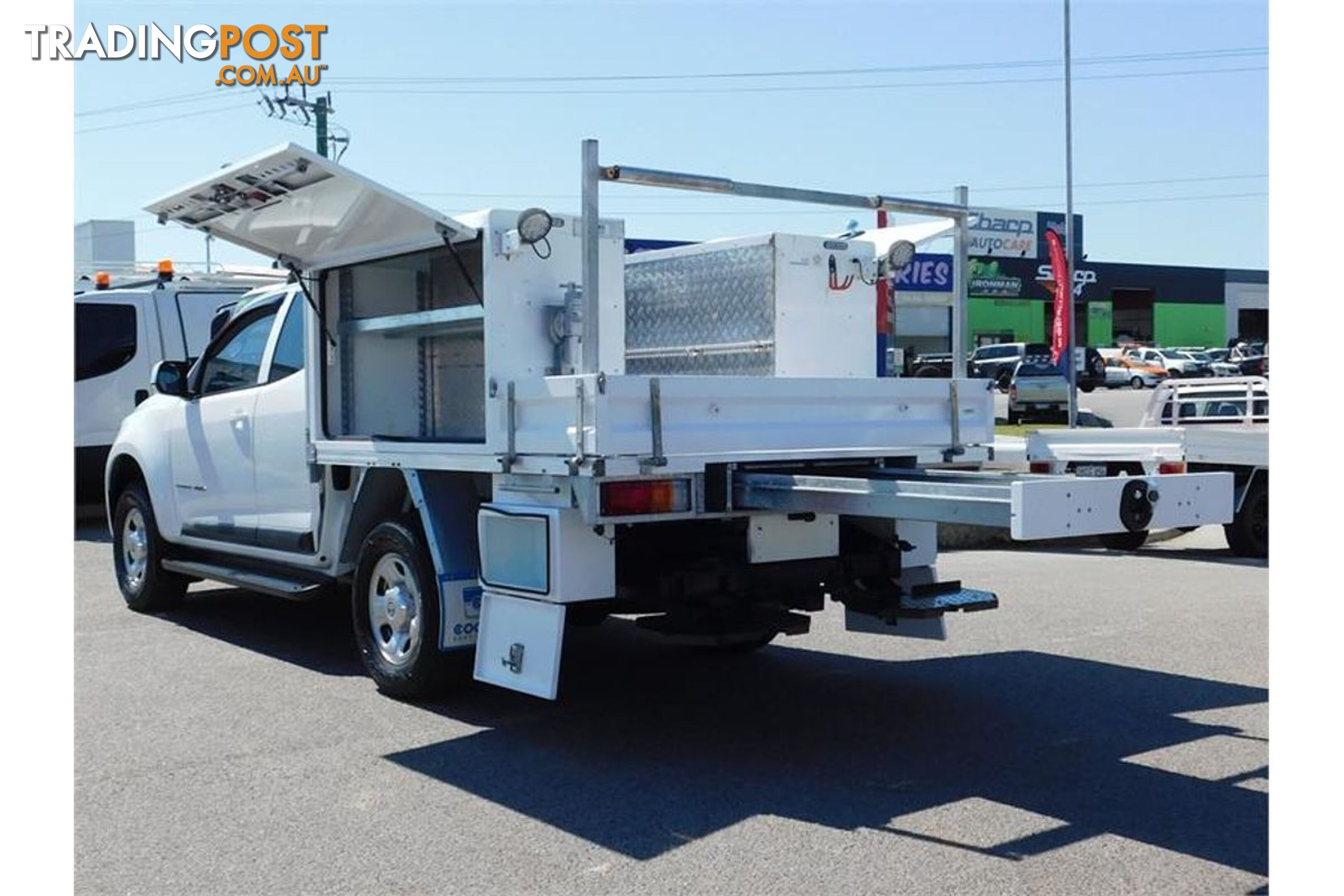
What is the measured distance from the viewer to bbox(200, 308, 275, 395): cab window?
847cm

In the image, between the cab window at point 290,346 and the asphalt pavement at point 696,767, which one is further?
the cab window at point 290,346

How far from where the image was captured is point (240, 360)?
8695mm

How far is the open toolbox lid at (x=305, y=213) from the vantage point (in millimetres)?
6340

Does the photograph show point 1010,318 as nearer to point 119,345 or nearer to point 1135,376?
point 1135,376

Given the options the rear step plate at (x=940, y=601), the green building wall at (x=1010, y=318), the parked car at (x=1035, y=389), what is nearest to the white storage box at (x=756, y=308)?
the rear step plate at (x=940, y=601)

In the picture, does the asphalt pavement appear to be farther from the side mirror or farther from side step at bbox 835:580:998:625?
the side mirror

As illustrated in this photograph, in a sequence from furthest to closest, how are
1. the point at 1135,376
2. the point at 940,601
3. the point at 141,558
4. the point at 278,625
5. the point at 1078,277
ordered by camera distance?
the point at 1135,376 → the point at 1078,277 → the point at 141,558 → the point at 278,625 → the point at 940,601

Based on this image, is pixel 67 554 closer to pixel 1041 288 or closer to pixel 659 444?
pixel 659 444

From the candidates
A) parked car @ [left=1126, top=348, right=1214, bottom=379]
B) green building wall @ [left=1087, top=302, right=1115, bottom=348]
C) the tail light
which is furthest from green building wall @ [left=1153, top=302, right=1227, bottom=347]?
the tail light

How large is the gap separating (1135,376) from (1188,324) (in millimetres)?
22689

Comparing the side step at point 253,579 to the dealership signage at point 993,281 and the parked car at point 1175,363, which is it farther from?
the dealership signage at point 993,281

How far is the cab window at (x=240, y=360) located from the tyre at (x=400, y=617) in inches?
72.2

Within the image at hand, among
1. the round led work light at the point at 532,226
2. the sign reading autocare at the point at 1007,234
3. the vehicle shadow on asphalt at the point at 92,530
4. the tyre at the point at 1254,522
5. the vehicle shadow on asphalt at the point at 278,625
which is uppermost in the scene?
the sign reading autocare at the point at 1007,234

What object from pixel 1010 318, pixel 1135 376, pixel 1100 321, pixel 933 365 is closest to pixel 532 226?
pixel 933 365
